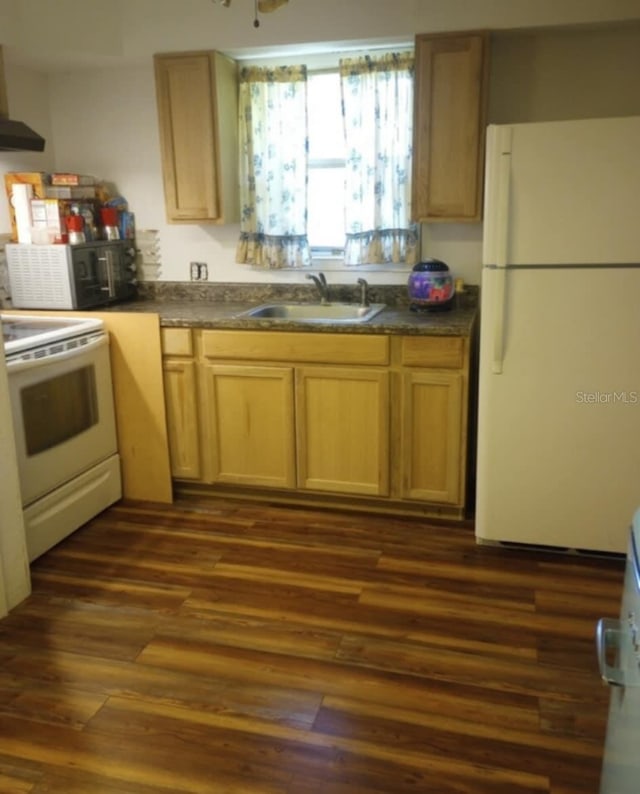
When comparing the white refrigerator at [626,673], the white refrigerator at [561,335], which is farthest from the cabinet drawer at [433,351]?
the white refrigerator at [626,673]

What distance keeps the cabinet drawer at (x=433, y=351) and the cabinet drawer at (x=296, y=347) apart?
0.32ft

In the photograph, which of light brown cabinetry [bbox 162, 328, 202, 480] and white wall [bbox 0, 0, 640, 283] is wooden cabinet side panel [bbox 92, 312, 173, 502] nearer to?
light brown cabinetry [bbox 162, 328, 202, 480]

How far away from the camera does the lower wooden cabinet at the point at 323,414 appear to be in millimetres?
3100

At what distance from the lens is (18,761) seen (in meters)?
1.88

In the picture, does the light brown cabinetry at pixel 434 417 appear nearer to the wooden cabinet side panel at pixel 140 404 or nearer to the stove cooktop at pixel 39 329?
the wooden cabinet side panel at pixel 140 404

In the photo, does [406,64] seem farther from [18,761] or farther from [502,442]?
[18,761]

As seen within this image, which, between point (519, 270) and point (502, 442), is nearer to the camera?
point (519, 270)

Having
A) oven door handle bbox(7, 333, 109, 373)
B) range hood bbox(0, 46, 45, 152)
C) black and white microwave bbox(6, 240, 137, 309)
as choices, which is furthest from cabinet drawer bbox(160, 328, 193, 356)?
range hood bbox(0, 46, 45, 152)

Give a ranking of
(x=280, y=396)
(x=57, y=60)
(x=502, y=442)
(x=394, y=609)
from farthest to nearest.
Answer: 1. (x=57, y=60)
2. (x=280, y=396)
3. (x=502, y=442)
4. (x=394, y=609)

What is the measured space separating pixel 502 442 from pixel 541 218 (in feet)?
2.83

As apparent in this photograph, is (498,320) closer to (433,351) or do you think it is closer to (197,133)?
(433,351)

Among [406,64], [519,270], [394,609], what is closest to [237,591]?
[394,609]

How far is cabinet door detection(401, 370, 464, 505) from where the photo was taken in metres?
3.07

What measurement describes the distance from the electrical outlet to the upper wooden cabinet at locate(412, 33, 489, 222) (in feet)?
3.98
